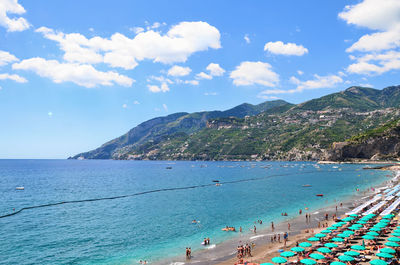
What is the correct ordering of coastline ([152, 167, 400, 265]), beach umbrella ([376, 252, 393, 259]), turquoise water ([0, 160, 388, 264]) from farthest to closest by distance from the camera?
turquoise water ([0, 160, 388, 264]) → coastline ([152, 167, 400, 265]) → beach umbrella ([376, 252, 393, 259])

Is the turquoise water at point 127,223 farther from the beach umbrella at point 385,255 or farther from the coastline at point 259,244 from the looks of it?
the beach umbrella at point 385,255

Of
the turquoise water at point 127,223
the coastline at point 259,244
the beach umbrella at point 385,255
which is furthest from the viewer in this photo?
the turquoise water at point 127,223

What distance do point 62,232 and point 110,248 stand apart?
15407 mm

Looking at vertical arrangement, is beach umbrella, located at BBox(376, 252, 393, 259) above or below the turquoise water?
above

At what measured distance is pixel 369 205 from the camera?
5784 cm

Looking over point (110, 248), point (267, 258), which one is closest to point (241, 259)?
point (267, 258)

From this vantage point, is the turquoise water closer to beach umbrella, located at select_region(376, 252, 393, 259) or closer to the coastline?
the coastline

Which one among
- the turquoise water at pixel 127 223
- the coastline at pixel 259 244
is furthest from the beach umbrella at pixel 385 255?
the turquoise water at pixel 127 223

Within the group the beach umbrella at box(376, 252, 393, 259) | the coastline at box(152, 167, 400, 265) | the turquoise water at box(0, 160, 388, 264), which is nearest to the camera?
the beach umbrella at box(376, 252, 393, 259)

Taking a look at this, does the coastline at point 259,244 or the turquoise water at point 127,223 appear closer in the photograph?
the coastline at point 259,244

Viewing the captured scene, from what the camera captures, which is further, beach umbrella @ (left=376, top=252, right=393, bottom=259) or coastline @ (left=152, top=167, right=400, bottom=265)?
coastline @ (left=152, top=167, right=400, bottom=265)

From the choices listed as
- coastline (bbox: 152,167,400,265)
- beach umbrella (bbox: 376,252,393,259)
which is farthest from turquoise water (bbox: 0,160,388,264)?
beach umbrella (bbox: 376,252,393,259)

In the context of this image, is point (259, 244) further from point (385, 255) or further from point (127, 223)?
point (127, 223)

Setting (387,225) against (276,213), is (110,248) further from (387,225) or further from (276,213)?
(387,225)
